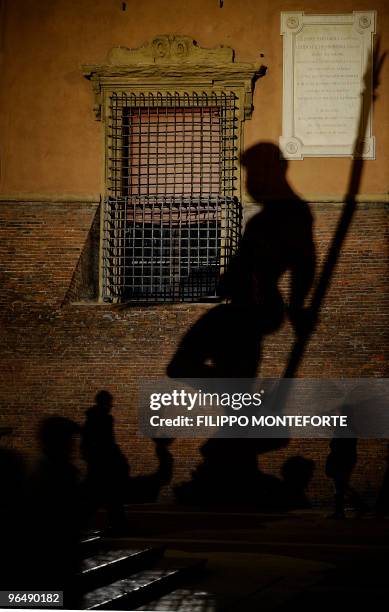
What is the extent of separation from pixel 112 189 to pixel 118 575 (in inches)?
216

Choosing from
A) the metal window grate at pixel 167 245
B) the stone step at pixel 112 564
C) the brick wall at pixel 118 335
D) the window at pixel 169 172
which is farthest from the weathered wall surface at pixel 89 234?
the stone step at pixel 112 564

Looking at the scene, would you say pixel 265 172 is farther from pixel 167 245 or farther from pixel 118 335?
pixel 118 335

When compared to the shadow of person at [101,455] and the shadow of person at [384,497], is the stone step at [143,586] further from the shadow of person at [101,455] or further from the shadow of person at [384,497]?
the shadow of person at [384,497]

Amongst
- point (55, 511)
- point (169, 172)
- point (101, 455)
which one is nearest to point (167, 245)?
point (169, 172)

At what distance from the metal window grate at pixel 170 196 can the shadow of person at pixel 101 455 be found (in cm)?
133

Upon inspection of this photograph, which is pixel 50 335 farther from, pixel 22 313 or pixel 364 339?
pixel 364 339

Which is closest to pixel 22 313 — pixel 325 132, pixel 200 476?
pixel 200 476

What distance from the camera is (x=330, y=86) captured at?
9.34 m

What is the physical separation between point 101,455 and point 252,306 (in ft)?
7.77

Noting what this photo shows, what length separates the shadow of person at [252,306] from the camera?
9258 millimetres

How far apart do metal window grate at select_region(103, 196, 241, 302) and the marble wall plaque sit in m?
1.20

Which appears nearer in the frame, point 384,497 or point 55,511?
point 55,511

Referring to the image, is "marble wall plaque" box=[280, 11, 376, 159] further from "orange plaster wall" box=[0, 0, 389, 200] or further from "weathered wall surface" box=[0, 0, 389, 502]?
"orange plaster wall" box=[0, 0, 389, 200]

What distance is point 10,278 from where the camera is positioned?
9742mm
